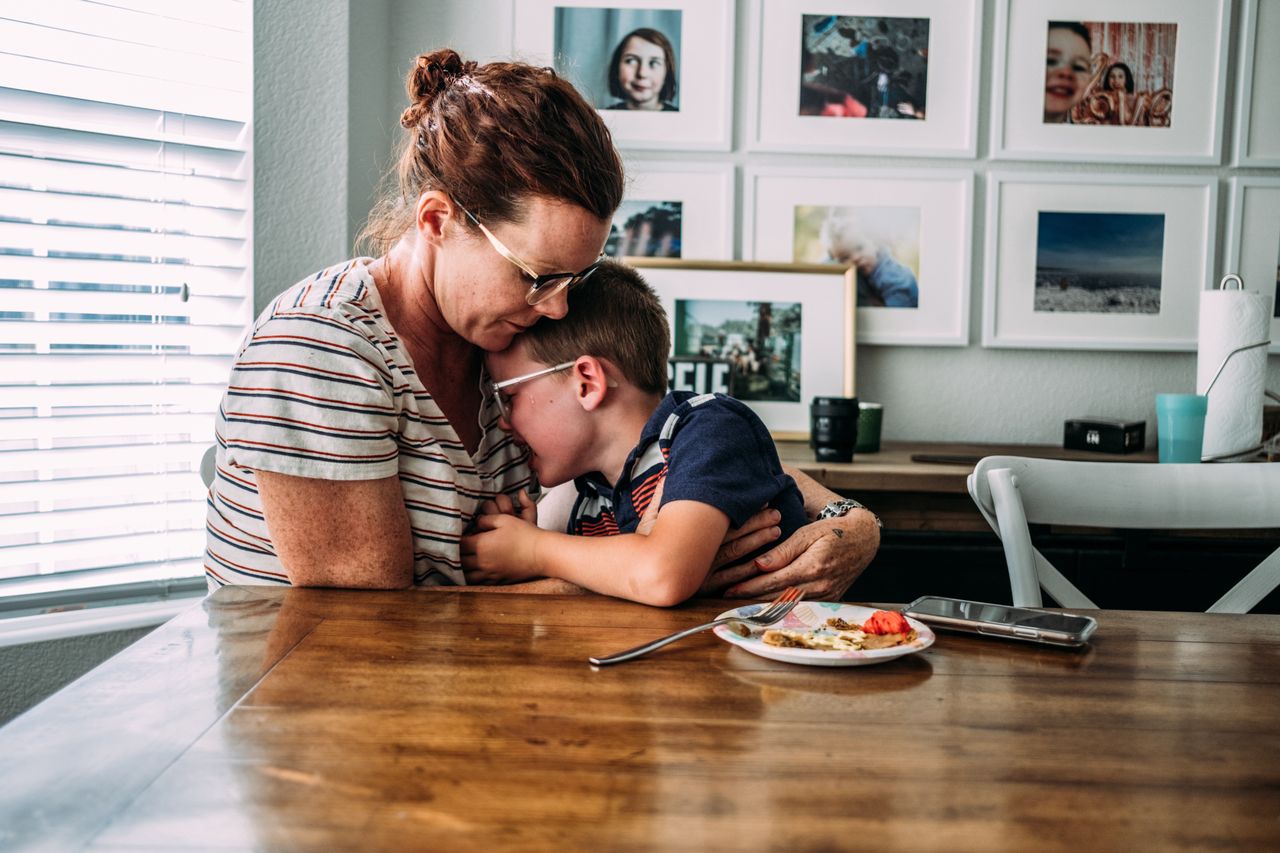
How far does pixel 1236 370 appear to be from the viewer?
92.1 inches

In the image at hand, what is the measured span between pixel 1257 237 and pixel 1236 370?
0.52 metres

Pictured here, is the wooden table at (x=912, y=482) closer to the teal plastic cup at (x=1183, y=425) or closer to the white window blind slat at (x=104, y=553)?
the teal plastic cup at (x=1183, y=425)

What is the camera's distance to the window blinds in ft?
6.20

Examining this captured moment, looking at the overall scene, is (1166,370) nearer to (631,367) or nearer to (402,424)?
(631,367)

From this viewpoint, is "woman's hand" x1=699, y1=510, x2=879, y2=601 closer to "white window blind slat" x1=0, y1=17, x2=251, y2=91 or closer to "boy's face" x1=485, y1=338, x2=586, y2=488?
"boy's face" x1=485, y1=338, x2=586, y2=488

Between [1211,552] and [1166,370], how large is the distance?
2.02 feet

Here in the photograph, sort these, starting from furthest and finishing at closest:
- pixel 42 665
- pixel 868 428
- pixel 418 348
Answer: pixel 868 428
pixel 42 665
pixel 418 348

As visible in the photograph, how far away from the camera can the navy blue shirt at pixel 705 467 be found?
1.23 m

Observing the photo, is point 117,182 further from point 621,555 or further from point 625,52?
point 621,555

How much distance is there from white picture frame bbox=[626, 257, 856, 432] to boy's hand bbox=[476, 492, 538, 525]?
1.18 meters

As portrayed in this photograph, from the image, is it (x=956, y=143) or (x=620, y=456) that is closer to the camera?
(x=620, y=456)

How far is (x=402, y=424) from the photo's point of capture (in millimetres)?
1271

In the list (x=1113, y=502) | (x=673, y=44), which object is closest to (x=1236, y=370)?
(x=1113, y=502)

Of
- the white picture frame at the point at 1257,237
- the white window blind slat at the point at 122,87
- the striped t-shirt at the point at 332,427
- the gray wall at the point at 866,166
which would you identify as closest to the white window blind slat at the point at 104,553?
the gray wall at the point at 866,166
